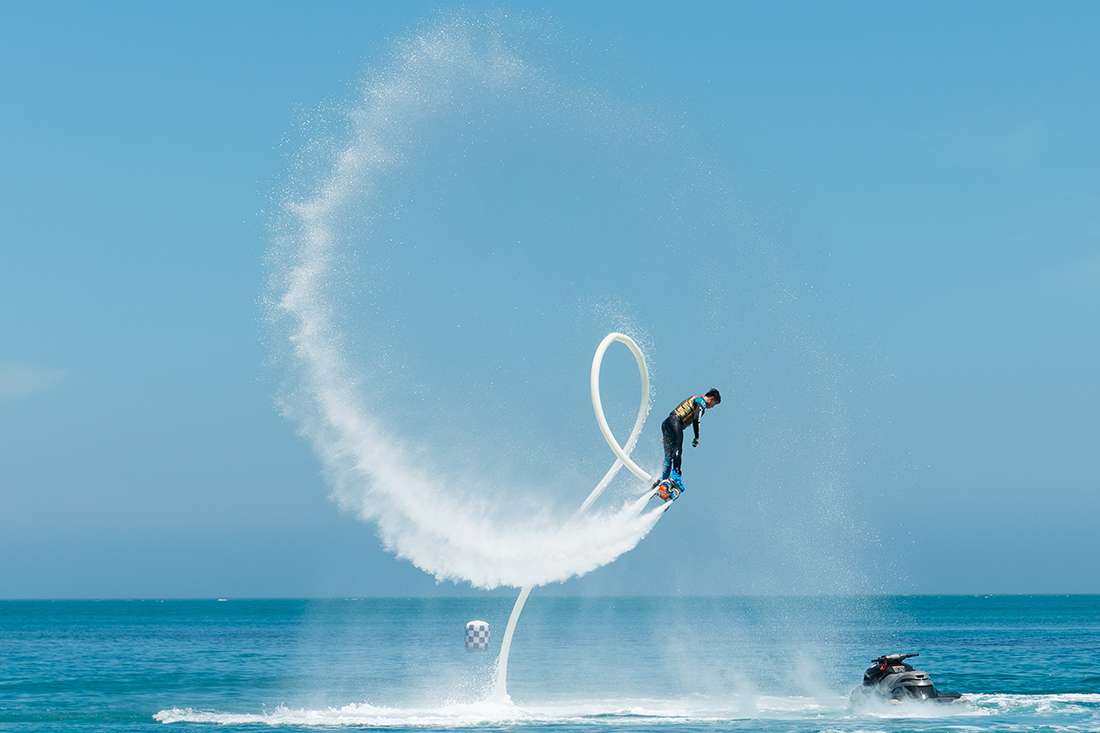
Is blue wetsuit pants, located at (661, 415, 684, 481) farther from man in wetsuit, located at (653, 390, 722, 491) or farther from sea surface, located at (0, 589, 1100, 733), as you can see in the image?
sea surface, located at (0, 589, 1100, 733)

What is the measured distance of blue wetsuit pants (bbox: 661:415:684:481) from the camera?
105 feet

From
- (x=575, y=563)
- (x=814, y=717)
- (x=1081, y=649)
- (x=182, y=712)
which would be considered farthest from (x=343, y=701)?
(x=1081, y=649)

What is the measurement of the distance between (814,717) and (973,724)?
18.0 feet

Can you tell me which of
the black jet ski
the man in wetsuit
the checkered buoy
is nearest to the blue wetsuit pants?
the man in wetsuit

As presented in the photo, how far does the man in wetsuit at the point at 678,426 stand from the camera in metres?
31.9

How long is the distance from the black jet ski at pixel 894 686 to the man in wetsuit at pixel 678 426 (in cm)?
1441

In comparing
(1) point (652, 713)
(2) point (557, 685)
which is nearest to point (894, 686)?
(1) point (652, 713)

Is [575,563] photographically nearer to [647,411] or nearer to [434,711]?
[647,411]

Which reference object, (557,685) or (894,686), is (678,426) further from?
(557,685)

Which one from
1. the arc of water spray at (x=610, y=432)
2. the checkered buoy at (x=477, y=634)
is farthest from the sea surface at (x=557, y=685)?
the arc of water spray at (x=610, y=432)

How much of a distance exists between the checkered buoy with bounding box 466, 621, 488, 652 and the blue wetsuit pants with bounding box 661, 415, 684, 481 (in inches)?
1699

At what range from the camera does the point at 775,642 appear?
9894cm

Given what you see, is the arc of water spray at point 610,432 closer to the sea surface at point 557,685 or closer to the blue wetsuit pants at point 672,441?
the blue wetsuit pants at point 672,441

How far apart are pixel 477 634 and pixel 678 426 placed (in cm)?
4846
